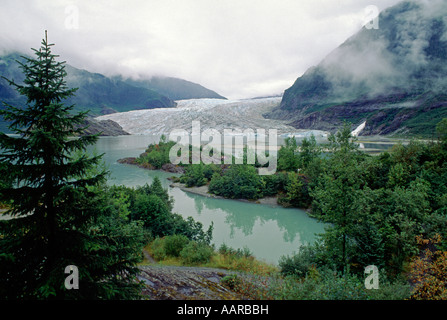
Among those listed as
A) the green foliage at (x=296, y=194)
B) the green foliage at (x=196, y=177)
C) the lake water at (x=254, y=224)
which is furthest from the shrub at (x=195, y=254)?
the green foliage at (x=196, y=177)

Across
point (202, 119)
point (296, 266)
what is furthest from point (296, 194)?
point (202, 119)

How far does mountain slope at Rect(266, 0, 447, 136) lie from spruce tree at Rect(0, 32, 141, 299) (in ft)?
293

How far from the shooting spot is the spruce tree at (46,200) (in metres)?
3.54

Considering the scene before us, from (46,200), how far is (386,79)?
13561 centimetres

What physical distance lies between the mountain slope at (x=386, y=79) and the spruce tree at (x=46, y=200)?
293ft

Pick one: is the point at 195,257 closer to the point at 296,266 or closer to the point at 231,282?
the point at 231,282

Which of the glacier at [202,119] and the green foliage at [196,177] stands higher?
the glacier at [202,119]

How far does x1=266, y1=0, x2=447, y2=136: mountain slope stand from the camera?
8850 centimetres

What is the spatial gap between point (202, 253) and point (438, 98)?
10321 centimetres

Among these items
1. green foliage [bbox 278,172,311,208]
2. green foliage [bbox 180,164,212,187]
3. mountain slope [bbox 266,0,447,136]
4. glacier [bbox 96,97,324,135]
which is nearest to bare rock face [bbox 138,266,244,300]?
green foliage [bbox 278,172,311,208]

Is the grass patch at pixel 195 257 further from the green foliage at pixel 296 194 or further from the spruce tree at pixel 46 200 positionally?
the green foliage at pixel 296 194

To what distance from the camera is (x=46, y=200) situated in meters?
3.86
